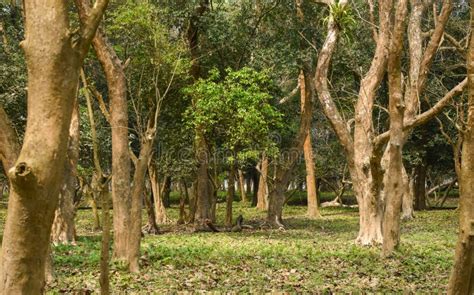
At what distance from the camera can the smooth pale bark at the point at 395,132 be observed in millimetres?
10977

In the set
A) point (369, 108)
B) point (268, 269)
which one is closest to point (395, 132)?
point (268, 269)

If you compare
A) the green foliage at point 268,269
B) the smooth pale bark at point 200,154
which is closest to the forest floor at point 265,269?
the green foliage at point 268,269

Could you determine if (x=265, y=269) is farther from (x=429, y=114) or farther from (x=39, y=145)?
(x=39, y=145)

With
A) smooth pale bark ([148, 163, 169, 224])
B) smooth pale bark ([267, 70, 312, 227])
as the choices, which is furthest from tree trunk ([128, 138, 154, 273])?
smooth pale bark ([148, 163, 169, 224])

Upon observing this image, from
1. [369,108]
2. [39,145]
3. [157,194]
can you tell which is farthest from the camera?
[157,194]

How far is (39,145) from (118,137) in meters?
7.70

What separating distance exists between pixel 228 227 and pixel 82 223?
9.50 m

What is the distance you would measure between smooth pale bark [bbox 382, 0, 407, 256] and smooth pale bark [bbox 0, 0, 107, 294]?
28.1 feet

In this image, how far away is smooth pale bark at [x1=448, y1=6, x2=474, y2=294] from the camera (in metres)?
5.10

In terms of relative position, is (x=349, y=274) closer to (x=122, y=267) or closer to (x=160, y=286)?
(x=160, y=286)

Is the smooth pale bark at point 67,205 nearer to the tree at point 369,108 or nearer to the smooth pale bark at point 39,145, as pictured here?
the tree at point 369,108

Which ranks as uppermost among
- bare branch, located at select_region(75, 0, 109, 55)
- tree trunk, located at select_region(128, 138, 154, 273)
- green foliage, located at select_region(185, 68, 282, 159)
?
green foliage, located at select_region(185, 68, 282, 159)

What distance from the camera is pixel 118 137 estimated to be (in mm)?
11055

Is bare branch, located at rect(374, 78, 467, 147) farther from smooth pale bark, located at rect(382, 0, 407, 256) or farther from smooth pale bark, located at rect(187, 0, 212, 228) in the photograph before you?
smooth pale bark, located at rect(187, 0, 212, 228)
